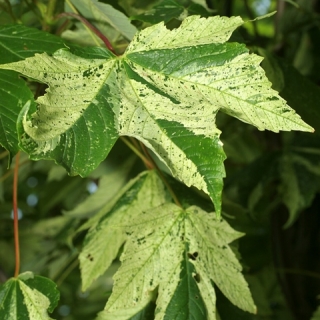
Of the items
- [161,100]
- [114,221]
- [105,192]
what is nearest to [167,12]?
[161,100]

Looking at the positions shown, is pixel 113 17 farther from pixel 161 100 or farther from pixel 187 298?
pixel 187 298

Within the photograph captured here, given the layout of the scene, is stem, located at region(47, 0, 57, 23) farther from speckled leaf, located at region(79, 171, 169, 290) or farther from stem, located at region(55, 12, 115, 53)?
speckled leaf, located at region(79, 171, 169, 290)

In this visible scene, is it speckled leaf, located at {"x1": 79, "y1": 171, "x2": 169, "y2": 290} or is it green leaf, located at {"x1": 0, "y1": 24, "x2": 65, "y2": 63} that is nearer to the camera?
green leaf, located at {"x1": 0, "y1": 24, "x2": 65, "y2": 63}


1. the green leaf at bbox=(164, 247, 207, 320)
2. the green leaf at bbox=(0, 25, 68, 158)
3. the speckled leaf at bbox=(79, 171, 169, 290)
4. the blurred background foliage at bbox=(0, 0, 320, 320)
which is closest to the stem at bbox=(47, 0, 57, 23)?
the blurred background foliage at bbox=(0, 0, 320, 320)

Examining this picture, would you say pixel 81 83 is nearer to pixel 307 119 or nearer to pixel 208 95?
pixel 208 95

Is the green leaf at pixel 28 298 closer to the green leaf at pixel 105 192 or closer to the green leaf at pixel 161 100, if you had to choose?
the green leaf at pixel 161 100

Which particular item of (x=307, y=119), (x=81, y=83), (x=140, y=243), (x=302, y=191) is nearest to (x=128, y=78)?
(x=81, y=83)

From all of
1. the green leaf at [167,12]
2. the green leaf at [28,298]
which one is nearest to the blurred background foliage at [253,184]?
the green leaf at [167,12]
